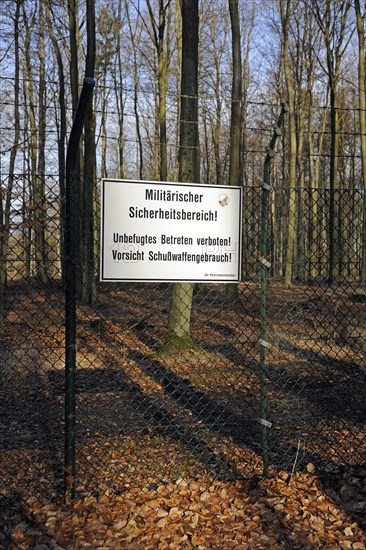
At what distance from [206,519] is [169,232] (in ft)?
6.50

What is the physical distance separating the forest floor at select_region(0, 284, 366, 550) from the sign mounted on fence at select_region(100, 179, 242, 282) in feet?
3.72

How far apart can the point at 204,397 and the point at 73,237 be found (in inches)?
163

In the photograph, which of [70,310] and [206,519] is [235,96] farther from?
[206,519]

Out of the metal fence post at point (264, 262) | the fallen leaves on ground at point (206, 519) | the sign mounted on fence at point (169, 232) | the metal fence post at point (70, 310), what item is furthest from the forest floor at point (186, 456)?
the sign mounted on fence at point (169, 232)

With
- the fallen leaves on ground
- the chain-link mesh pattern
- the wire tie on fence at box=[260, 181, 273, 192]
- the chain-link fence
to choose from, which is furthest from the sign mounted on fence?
the fallen leaves on ground

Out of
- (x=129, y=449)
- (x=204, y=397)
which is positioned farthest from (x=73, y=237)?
(x=204, y=397)

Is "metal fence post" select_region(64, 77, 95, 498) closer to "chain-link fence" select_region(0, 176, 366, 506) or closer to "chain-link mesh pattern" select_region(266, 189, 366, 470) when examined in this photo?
"chain-link fence" select_region(0, 176, 366, 506)

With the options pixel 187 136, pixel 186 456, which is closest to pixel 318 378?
pixel 186 456

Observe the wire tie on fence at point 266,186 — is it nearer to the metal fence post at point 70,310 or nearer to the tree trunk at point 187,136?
the metal fence post at point 70,310

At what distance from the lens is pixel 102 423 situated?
649 centimetres

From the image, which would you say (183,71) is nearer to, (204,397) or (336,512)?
(204,397)

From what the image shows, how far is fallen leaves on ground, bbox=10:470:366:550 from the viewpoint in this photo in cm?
375

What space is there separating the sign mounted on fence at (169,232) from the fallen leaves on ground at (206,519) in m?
1.56

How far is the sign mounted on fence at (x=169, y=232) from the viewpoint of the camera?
4195mm
